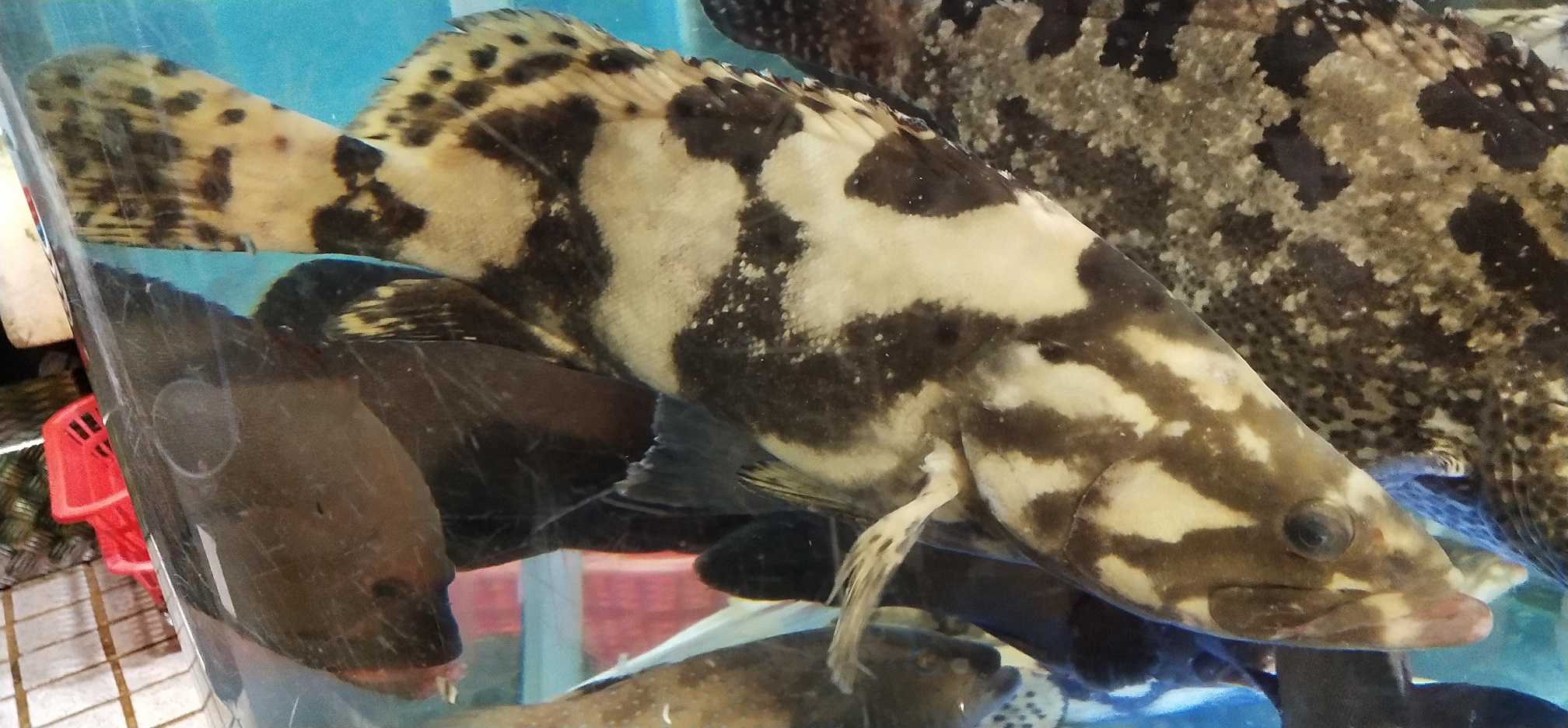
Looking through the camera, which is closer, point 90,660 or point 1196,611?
point 1196,611

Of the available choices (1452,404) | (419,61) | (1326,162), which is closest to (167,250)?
(419,61)

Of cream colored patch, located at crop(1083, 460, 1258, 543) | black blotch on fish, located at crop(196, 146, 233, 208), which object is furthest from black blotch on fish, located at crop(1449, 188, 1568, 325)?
black blotch on fish, located at crop(196, 146, 233, 208)

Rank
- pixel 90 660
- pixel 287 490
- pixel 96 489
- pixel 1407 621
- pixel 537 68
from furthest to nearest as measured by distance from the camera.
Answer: pixel 90 660, pixel 96 489, pixel 287 490, pixel 537 68, pixel 1407 621

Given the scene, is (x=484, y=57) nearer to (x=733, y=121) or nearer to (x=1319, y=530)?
(x=733, y=121)

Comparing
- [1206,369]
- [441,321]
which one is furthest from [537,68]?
[1206,369]

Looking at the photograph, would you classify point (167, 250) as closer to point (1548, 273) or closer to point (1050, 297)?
point (1050, 297)
